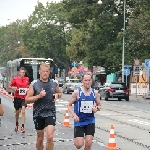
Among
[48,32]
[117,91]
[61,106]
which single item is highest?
[48,32]

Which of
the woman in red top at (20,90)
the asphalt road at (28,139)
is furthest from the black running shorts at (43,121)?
the woman in red top at (20,90)

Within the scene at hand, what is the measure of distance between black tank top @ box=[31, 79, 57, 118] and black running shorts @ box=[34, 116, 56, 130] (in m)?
0.07

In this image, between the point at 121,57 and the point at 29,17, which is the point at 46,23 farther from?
the point at 121,57

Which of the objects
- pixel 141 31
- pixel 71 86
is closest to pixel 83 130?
pixel 141 31

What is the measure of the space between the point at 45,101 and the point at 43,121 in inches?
Result: 15.5

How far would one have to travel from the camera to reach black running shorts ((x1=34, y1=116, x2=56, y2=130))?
9859 millimetres

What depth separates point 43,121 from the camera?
999 centimetres

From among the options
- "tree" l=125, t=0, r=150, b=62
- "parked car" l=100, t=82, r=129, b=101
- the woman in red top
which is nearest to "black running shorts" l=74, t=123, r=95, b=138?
the woman in red top

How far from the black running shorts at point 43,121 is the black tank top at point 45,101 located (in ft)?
0.23

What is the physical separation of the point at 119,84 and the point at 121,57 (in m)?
13.1

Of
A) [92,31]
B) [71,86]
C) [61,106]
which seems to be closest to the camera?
[61,106]

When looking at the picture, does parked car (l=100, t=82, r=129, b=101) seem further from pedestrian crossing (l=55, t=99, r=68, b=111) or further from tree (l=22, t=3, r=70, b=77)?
tree (l=22, t=3, r=70, b=77)

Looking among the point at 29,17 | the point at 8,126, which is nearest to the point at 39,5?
the point at 29,17

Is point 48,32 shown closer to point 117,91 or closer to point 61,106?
point 117,91
